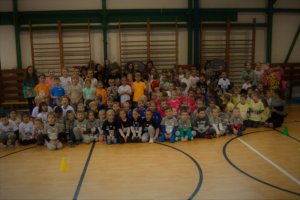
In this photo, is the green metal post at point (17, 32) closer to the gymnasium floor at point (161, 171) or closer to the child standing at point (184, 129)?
the gymnasium floor at point (161, 171)

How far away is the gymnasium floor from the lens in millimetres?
4053

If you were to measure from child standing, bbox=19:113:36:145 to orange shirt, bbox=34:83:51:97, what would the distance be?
51.6 inches

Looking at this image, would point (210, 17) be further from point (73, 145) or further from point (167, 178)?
point (167, 178)

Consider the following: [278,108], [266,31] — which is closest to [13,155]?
[278,108]

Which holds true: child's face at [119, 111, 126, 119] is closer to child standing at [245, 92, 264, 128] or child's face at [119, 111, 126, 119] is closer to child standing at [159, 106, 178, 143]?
child standing at [159, 106, 178, 143]

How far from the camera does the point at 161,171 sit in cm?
479

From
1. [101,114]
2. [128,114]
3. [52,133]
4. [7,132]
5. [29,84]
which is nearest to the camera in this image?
[52,133]

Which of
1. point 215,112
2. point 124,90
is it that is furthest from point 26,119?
point 215,112

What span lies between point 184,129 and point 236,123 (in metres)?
1.32

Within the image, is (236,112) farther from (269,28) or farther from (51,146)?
(269,28)

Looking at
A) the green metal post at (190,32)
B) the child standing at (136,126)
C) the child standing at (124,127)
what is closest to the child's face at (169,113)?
the child standing at (136,126)

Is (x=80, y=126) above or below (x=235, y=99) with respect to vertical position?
below

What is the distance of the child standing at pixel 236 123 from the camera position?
22.5 ft

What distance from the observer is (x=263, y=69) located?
9438 millimetres
